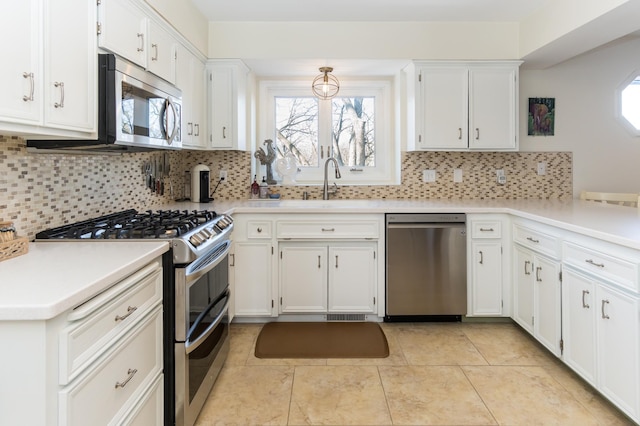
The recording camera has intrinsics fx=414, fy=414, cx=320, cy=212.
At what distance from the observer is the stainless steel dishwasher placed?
3049 mm

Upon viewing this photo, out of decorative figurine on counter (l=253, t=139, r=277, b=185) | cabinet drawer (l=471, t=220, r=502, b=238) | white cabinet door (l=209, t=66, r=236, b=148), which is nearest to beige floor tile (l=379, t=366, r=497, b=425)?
cabinet drawer (l=471, t=220, r=502, b=238)

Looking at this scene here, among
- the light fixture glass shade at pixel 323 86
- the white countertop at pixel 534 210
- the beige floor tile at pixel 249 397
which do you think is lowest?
the beige floor tile at pixel 249 397

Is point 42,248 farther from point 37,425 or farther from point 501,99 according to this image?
point 501,99

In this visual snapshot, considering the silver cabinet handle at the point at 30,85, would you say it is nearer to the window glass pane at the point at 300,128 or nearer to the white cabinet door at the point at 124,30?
the white cabinet door at the point at 124,30

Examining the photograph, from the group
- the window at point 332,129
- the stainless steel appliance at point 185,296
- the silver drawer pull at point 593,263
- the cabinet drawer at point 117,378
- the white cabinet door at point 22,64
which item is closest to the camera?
the cabinet drawer at point 117,378

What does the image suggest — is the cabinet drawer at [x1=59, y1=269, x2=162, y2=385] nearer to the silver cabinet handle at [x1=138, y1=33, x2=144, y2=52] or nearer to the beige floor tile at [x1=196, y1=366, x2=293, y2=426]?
the beige floor tile at [x1=196, y1=366, x2=293, y2=426]

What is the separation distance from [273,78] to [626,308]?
10.6 ft

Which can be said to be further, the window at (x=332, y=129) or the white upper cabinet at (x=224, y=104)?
the window at (x=332, y=129)

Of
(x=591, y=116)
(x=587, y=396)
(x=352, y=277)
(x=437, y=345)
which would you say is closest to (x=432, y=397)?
(x=437, y=345)

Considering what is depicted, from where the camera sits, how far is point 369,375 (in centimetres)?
236

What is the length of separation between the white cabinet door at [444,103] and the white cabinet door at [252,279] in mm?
1618

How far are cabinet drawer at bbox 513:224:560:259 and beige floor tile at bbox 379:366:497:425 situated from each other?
878 mm

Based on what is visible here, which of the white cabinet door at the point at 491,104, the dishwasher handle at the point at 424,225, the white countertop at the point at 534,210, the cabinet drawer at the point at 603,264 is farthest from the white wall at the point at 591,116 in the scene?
the cabinet drawer at the point at 603,264

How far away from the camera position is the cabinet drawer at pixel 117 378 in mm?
1061
